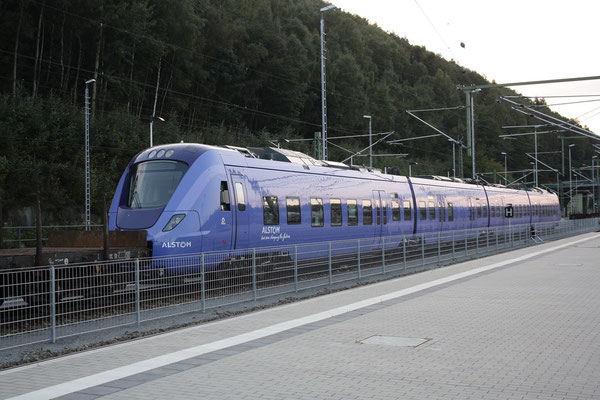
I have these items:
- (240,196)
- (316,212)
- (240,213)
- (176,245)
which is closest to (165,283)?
(176,245)

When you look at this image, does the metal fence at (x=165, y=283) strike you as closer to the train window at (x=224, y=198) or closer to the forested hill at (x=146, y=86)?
the train window at (x=224, y=198)

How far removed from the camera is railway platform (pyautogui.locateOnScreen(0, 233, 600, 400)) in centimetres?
721

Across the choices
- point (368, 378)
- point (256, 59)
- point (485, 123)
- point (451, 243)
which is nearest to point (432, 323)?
point (368, 378)

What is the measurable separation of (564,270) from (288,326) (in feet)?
40.8

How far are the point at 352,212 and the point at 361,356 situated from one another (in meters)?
15.1

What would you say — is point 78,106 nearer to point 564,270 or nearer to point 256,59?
point 256,59

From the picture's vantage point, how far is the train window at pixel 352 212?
2365 cm

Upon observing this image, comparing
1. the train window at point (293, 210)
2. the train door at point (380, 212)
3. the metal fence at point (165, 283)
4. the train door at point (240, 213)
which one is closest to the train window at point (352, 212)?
the train door at point (380, 212)

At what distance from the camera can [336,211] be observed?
22703 millimetres

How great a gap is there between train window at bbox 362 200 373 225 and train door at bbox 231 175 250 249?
7834 mm

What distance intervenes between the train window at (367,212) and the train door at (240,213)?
25.7 ft

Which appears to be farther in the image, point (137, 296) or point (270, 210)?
point (270, 210)

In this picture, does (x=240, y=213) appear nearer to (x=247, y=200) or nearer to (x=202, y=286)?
(x=247, y=200)

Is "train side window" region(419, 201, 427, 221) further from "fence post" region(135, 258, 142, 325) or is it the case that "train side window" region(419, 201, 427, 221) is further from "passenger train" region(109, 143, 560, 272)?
"fence post" region(135, 258, 142, 325)
